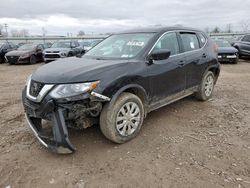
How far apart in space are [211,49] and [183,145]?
3.03 m

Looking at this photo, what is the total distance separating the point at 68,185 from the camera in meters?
2.79

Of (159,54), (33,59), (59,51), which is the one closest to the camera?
(159,54)

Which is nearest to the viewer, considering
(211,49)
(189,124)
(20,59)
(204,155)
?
(204,155)

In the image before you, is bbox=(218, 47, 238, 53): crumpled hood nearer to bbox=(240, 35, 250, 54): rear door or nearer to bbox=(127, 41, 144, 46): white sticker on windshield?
bbox=(240, 35, 250, 54): rear door

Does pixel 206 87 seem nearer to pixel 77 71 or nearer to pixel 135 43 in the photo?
pixel 135 43

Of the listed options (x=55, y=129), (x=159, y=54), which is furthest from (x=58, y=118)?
(x=159, y=54)

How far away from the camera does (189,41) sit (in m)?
5.20

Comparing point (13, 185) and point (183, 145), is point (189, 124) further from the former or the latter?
point (13, 185)

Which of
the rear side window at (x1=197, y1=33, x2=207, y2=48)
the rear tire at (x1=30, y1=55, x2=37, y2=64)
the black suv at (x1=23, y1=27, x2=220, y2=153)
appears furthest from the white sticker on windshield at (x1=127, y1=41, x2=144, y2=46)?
the rear tire at (x1=30, y1=55, x2=37, y2=64)

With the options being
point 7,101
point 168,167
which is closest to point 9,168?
point 168,167

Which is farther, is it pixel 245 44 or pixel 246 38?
pixel 246 38

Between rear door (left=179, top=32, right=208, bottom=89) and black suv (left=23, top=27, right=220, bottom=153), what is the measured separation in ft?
0.07

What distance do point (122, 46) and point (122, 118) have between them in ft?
4.79

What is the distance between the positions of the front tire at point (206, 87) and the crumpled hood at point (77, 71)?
253 centimetres
